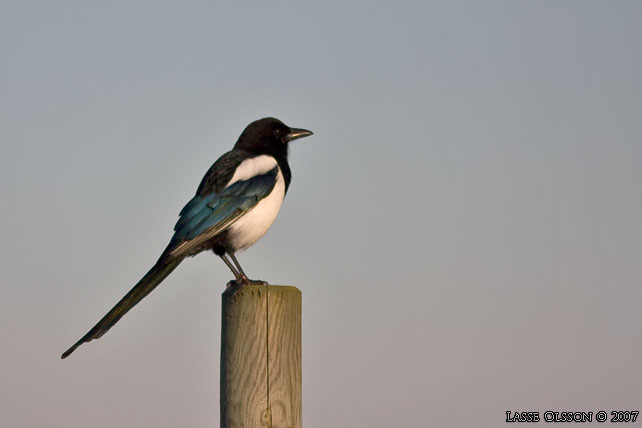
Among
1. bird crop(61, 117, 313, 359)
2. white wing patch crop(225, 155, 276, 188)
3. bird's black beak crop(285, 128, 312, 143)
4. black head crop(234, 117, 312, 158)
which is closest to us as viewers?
bird crop(61, 117, 313, 359)

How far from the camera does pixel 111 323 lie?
159 inches

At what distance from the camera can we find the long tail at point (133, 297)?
156 inches

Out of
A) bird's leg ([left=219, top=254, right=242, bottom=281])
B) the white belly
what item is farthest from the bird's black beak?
bird's leg ([left=219, top=254, right=242, bottom=281])

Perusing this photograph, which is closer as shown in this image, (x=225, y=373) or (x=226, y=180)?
(x=225, y=373)

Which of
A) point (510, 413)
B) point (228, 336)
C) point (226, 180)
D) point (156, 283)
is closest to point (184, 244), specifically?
point (156, 283)

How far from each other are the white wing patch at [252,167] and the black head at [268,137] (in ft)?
0.80

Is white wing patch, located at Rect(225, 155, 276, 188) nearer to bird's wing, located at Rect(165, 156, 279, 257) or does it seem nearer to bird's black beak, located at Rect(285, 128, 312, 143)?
bird's wing, located at Rect(165, 156, 279, 257)

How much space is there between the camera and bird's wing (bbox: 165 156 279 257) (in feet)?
15.6

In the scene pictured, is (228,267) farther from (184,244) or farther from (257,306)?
(257,306)

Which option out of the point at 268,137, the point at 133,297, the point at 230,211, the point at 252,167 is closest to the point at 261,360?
the point at 133,297

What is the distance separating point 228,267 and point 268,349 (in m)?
1.90

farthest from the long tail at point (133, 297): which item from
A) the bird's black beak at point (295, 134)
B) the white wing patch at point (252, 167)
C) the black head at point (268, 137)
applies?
the bird's black beak at point (295, 134)

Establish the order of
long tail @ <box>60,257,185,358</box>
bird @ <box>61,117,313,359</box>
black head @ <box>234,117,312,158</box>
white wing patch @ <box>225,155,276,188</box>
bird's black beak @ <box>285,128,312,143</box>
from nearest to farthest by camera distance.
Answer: long tail @ <box>60,257,185,358</box> < bird @ <box>61,117,313,359</box> < white wing patch @ <box>225,155,276,188</box> < black head @ <box>234,117,312,158</box> < bird's black beak @ <box>285,128,312,143</box>

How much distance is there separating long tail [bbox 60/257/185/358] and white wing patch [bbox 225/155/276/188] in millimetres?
794
